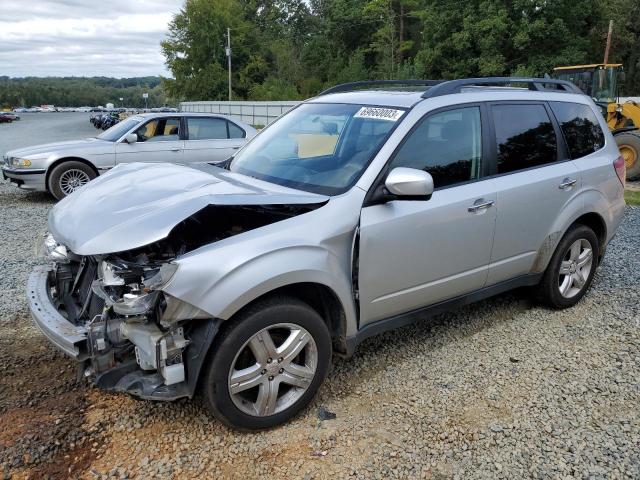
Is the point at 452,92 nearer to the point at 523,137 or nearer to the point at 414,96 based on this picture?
the point at 414,96

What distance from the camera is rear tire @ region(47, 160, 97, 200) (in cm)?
914

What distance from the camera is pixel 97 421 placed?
119 inches

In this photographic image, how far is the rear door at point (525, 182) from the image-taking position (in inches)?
152

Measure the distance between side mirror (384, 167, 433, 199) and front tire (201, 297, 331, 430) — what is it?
82cm

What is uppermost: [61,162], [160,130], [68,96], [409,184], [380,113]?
[68,96]

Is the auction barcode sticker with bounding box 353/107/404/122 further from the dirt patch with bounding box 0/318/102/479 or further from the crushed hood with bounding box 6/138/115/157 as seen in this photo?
the crushed hood with bounding box 6/138/115/157

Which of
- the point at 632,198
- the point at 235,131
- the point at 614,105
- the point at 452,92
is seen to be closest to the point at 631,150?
the point at 614,105

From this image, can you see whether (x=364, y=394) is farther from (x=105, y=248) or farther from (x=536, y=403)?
(x=105, y=248)

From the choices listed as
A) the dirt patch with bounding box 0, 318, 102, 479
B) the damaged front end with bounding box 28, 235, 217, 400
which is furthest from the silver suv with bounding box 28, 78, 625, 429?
the dirt patch with bounding box 0, 318, 102, 479

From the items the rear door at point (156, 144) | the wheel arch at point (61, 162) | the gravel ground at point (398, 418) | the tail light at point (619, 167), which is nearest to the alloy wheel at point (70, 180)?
the wheel arch at point (61, 162)

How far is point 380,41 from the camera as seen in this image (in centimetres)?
5084

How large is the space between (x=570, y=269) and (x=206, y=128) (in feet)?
24.6

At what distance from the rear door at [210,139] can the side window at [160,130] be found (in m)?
0.22

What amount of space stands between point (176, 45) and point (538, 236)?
69395mm
